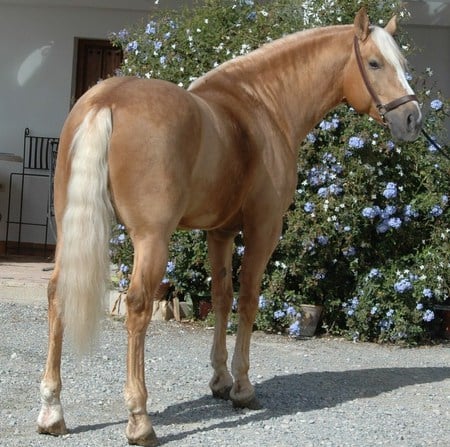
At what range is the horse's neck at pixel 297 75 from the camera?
17.8ft

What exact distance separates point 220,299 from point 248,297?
276 millimetres

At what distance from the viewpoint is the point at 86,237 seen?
4234mm

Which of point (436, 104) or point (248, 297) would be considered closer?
point (248, 297)

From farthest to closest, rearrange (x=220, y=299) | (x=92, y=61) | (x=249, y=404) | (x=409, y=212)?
(x=92, y=61) → (x=409, y=212) → (x=220, y=299) → (x=249, y=404)

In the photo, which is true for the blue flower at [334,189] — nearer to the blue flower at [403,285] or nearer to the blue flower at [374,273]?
the blue flower at [374,273]

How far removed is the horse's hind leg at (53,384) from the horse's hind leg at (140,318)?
36cm

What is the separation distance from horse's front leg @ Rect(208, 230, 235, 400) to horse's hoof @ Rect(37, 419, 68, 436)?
3.71 feet

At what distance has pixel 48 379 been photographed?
14.9ft

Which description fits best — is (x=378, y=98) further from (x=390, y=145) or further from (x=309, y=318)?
(x=309, y=318)

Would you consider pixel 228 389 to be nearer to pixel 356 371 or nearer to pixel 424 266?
pixel 356 371

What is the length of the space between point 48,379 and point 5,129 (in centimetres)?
667

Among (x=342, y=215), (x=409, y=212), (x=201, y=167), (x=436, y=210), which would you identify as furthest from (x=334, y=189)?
(x=201, y=167)

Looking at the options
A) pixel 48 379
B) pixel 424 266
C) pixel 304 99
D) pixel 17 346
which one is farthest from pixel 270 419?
pixel 424 266

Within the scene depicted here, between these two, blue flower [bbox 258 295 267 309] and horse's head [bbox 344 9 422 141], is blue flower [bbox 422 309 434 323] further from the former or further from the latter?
horse's head [bbox 344 9 422 141]
